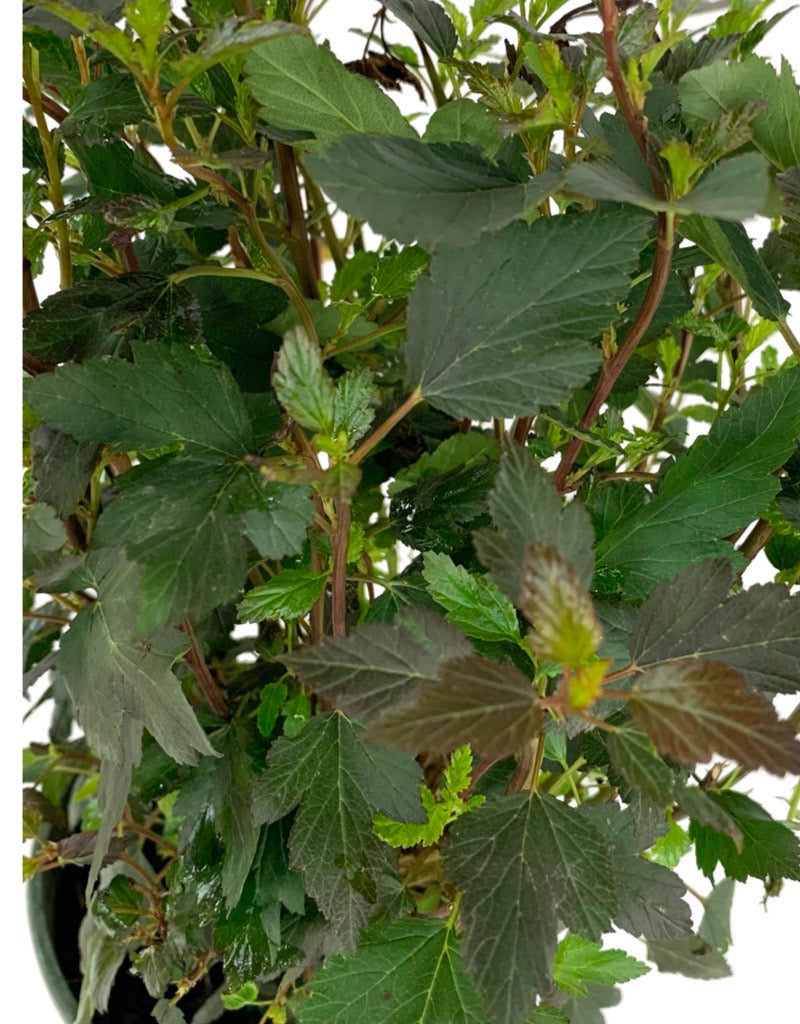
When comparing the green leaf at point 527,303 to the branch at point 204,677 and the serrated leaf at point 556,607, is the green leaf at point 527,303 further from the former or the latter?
the branch at point 204,677

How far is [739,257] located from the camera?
16.2 inches

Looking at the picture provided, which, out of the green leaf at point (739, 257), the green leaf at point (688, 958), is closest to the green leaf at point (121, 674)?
the green leaf at point (739, 257)

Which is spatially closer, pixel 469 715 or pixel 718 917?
pixel 469 715

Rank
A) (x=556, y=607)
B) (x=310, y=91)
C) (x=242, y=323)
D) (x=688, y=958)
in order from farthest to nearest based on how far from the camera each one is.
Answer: (x=688, y=958)
(x=242, y=323)
(x=310, y=91)
(x=556, y=607)

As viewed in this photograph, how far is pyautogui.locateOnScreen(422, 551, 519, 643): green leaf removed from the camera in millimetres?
370

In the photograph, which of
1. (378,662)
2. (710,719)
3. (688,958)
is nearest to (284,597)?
(378,662)

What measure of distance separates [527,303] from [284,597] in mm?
143

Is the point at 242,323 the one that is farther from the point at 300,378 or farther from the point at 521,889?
the point at 521,889

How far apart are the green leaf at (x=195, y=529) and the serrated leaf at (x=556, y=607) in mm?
80

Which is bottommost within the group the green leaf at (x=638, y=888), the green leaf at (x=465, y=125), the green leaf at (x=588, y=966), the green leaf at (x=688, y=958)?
the green leaf at (x=688, y=958)

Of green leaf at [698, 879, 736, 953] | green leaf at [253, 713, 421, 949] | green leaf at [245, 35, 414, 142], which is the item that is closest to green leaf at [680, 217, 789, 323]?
green leaf at [245, 35, 414, 142]

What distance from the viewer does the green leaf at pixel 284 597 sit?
0.39m

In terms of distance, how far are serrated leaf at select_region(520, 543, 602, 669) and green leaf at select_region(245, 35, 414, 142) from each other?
0.64 feet

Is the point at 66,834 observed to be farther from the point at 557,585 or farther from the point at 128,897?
the point at 557,585
